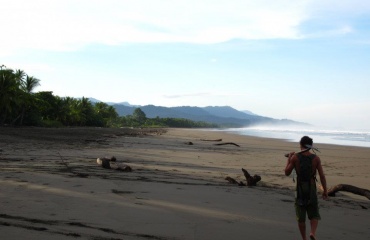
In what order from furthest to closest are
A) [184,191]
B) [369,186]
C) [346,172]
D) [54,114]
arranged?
[54,114]
[346,172]
[369,186]
[184,191]

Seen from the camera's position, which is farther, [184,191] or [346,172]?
[346,172]

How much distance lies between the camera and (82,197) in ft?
21.1

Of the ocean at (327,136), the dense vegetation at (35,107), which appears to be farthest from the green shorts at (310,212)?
the dense vegetation at (35,107)

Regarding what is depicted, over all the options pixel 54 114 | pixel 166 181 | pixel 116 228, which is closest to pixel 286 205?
pixel 166 181

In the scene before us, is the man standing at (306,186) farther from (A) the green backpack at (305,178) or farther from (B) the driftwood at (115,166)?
(B) the driftwood at (115,166)

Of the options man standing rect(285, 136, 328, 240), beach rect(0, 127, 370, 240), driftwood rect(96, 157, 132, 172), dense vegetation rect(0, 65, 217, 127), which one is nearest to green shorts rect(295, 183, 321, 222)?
man standing rect(285, 136, 328, 240)

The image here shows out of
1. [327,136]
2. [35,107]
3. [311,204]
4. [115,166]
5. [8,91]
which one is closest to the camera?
[311,204]

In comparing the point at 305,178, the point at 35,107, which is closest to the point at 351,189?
the point at 305,178

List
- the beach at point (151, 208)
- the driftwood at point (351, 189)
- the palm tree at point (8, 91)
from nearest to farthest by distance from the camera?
the beach at point (151, 208) → the driftwood at point (351, 189) → the palm tree at point (8, 91)

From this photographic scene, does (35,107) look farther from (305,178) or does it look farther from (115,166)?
(305,178)

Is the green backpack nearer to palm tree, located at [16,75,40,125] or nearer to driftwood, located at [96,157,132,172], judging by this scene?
driftwood, located at [96,157,132,172]

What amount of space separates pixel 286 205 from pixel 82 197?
4124 millimetres

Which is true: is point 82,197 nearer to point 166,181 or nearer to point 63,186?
point 63,186

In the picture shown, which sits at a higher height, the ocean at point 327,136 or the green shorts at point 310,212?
the ocean at point 327,136
